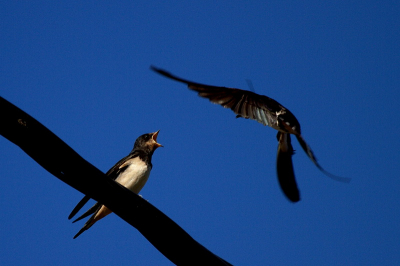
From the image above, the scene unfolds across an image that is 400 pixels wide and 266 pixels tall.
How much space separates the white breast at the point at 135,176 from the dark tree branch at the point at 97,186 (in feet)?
13.9

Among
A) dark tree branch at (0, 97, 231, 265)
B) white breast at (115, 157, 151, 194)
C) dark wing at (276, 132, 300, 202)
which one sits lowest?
dark tree branch at (0, 97, 231, 265)

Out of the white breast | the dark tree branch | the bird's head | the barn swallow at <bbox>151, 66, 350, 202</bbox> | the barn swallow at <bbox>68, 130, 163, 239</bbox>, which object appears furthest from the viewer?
the bird's head

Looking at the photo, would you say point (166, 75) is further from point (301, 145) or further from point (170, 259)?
point (170, 259)

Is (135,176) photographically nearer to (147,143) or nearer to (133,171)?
(133,171)

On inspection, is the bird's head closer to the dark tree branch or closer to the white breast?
the white breast

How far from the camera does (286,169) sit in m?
3.44

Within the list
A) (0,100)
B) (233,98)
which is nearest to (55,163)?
(0,100)

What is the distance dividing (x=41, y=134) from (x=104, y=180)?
16.4 inches

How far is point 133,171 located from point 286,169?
4101mm

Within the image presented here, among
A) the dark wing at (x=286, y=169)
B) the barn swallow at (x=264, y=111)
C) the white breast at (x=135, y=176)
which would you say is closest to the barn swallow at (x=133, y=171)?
the white breast at (x=135, y=176)

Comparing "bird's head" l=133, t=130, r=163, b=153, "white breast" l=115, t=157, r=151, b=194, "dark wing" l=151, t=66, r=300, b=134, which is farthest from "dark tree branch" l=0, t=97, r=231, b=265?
"bird's head" l=133, t=130, r=163, b=153

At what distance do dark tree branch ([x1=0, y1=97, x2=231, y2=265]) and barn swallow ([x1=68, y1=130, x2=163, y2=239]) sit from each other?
378 centimetres

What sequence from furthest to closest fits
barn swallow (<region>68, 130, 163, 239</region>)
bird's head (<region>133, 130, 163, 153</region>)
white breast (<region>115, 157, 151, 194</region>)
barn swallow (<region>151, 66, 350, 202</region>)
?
1. bird's head (<region>133, 130, 163, 153</region>)
2. white breast (<region>115, 157, 151, 194</region>)
3. barn swallow (<region>68, 130, 163, 239</region>)
4. barn swallow (<region>151, 66, 350, 202</region>)

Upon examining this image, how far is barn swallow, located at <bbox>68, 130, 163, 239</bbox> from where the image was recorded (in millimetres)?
6531
